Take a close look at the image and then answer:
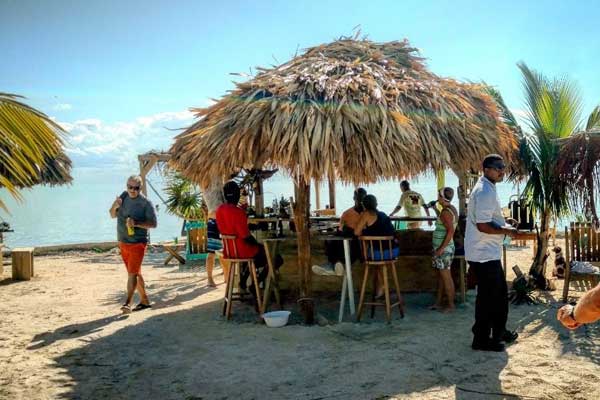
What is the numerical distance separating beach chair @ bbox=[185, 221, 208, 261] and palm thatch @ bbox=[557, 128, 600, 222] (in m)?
7.21

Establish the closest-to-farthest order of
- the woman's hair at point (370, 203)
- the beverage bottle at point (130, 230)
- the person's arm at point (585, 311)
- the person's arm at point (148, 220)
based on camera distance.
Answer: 1. the person's arm at point (585, 311)
2. the woman's hair at point (370, 203)
3. the beverage bottle at point (130, 230)
4. the person's arm at point (148, 220)

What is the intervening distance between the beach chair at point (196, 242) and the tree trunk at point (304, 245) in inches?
227

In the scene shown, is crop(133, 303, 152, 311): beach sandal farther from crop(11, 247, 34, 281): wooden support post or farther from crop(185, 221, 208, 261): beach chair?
crop(185, 221, 208, 261): beach chair

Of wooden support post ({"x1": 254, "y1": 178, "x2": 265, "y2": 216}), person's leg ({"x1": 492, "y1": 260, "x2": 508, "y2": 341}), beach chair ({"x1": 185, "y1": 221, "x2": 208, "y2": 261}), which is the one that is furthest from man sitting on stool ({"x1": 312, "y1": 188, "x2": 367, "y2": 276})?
beach chair ({"x1": 185, "y1": 221, "x2": 208, "y2": 261})

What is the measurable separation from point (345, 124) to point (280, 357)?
2.52 meters

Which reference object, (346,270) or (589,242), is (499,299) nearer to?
(346,270)

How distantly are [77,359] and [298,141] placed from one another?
3.04 metres

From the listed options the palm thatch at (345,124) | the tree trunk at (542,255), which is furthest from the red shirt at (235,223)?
the tree trunk at (542,255)

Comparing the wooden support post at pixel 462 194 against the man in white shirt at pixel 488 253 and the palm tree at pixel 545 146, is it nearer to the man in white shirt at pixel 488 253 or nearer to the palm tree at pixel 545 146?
the palm tree at pixel 545 146

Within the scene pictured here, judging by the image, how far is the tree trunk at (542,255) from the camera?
330 inches

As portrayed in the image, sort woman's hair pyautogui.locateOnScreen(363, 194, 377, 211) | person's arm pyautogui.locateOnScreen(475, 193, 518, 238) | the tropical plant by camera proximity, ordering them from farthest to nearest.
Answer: the tropical plant < woman's hair pyautogui.locateOnScreen(363, 194, 377, 211) < person's arm pyautogui.locateOnScreen(475, 193, 518, 238)

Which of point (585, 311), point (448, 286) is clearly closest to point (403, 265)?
point (448, 286)

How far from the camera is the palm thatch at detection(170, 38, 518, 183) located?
249 inches

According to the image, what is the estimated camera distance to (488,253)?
17.1 feet
